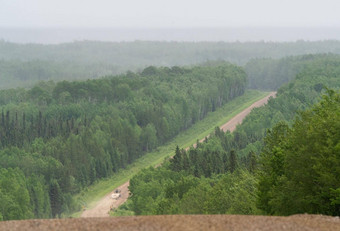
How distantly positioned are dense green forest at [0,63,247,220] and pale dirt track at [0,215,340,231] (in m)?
45.2

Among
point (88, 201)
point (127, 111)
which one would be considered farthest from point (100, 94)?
point (88, 201)

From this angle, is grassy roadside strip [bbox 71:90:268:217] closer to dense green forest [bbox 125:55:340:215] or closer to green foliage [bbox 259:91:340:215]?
dense green forest [bbox 125:55:340:215]

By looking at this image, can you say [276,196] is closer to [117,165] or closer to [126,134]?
[117,165]

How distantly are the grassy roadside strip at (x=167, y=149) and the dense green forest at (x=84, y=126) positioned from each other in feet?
5.77

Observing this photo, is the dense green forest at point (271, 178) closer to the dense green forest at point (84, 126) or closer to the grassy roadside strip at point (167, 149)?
the grassy roadside strip at point (167, 149)

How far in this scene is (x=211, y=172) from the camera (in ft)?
263

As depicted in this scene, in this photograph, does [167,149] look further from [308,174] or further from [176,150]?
[308,174]

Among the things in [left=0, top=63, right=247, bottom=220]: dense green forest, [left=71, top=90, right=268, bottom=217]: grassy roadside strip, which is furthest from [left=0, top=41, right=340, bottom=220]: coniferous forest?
[left=71, top=90, right=268, bottom=217]: grassy roadside strip

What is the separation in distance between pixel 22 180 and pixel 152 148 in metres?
50.2

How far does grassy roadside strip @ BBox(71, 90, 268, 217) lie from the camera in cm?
9669

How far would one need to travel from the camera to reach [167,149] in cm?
12900

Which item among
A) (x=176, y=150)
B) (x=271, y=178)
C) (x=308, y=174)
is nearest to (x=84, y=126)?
(x=176, y=150)

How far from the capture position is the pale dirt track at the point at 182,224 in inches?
1131

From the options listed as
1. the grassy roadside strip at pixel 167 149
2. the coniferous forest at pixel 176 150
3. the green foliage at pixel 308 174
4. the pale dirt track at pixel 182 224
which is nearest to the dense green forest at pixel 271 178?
the green foliage at pixel 308 174
